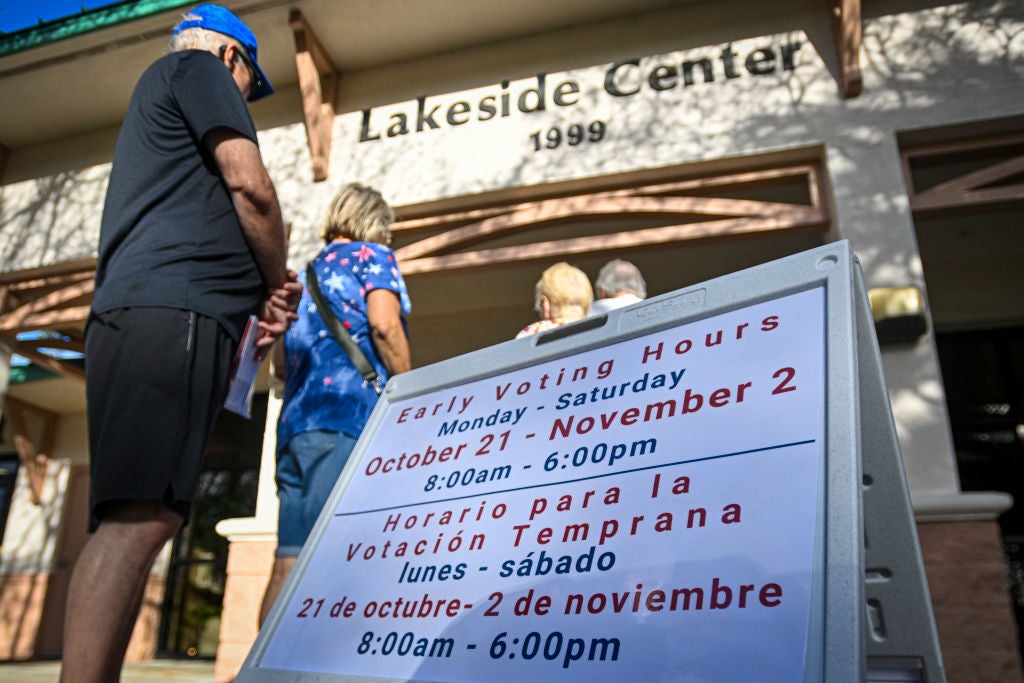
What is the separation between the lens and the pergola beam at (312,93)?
223 inches

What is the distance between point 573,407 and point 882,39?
4725mm

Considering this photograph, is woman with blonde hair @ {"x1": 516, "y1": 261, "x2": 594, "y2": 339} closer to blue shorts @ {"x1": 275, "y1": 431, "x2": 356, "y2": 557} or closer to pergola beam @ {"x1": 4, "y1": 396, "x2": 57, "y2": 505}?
blue shorts @ {"x1": 275, "y1": 431, "x2": 356, "y2": 557}

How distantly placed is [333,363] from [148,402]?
748 millimetres

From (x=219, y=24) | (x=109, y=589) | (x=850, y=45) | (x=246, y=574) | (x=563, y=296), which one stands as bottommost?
(x=109, y=589)

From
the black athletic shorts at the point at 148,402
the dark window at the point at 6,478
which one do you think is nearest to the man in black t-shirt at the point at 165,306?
the black athletic shorts at the point at 148,402

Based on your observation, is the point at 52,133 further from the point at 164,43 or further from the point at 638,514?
the point at 638,514

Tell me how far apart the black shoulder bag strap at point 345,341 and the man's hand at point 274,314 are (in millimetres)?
345

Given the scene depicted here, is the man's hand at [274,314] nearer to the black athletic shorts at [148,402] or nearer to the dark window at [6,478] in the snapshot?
the black athletic shorts at [148,402]

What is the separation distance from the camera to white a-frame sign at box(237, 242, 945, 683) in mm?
802

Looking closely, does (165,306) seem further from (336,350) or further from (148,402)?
(336,350)

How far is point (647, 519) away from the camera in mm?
940

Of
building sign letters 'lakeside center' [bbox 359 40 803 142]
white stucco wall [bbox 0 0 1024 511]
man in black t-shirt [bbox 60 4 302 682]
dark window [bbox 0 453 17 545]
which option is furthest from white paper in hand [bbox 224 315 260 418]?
dark window [bbox 0 453 17 545]

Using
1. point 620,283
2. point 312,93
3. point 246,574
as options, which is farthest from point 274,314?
point 312,93

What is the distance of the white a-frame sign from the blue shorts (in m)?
0.56
